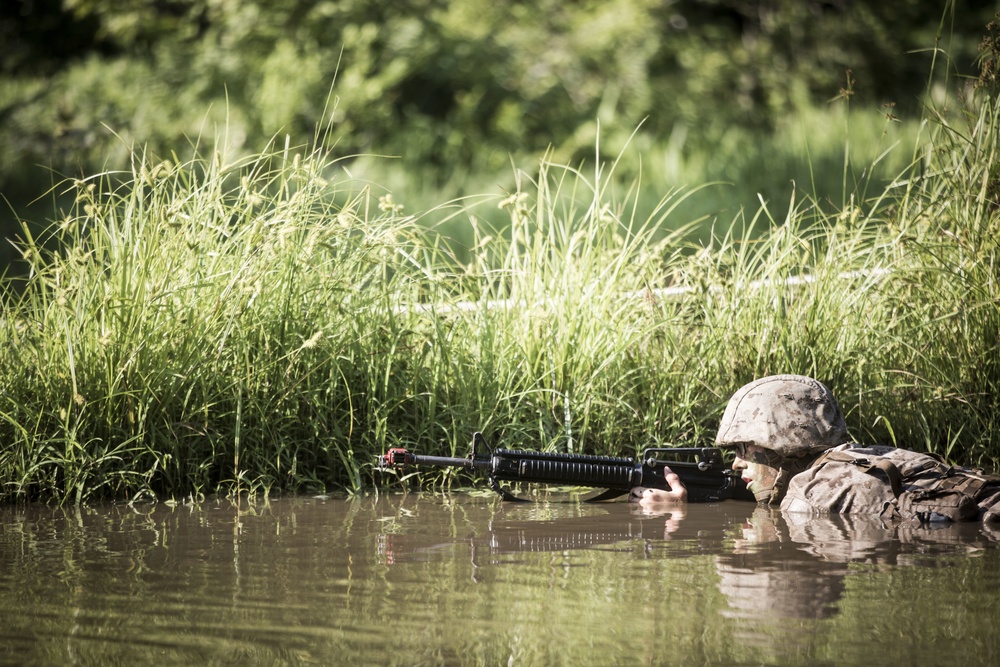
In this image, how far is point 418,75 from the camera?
1605 cm

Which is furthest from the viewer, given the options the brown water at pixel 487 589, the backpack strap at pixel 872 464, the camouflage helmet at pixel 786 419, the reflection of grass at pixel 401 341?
the reflection of grass at pixel 401 341

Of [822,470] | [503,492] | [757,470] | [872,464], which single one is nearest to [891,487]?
[872,464]

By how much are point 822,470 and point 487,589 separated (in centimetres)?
184

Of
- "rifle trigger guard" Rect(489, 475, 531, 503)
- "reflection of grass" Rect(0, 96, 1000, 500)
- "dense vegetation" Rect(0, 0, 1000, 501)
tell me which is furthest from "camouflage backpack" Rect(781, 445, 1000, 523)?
"rifle trigger guard" Rect(489, 475, 531, 503)

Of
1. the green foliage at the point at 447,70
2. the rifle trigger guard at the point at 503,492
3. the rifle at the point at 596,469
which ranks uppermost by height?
the green foliage at the point at 447,70

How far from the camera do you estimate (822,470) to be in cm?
474

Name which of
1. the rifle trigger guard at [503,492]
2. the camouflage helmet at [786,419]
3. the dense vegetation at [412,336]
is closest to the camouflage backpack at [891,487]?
the camouflage helmet at [786,419]

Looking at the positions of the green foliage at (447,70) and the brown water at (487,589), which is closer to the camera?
the brown water at (487,589)

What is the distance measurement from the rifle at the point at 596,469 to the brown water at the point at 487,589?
15 centimetres

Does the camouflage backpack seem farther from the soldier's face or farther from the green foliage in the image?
the green foliage

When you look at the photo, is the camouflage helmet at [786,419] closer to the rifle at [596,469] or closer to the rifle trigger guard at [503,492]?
the rifle at [596,469]

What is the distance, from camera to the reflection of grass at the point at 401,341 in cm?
521

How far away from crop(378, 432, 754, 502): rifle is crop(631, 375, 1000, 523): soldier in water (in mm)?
73

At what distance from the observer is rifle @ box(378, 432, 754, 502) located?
4.84 meters
